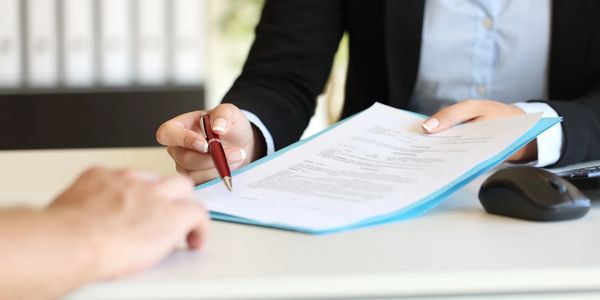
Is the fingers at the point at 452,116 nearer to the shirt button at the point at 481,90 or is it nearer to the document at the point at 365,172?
the document at the point at 365,172

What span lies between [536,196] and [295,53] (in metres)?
0.76

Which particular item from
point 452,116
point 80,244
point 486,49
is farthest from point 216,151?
point 486,49

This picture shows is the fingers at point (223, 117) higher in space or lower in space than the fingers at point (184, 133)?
→ higher

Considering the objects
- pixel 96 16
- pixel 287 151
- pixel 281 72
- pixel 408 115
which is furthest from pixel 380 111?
pixel 96 16

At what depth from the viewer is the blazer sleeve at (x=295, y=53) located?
4.56 ft

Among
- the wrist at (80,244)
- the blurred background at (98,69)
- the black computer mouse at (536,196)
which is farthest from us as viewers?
the blurred background at (98,69)

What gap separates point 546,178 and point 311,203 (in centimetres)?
21

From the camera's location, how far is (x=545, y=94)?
144 cm

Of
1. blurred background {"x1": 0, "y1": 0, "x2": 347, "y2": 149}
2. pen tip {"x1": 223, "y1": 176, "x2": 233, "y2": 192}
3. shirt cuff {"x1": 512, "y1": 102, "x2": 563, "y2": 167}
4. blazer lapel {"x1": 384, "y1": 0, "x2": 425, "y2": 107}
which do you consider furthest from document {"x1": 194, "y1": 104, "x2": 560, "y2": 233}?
blurred background {"x1": 0, "y1": 0, "x2": 347, "y2": 149}

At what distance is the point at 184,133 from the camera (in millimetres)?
1002

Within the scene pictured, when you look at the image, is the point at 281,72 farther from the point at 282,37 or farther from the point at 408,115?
the point at 408,115

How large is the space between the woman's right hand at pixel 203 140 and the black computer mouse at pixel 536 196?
0.32 meters

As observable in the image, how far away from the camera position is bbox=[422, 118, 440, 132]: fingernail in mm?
971

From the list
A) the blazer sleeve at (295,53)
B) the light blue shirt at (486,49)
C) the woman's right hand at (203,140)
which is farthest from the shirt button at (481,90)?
the woman's right hand at (203,140)
